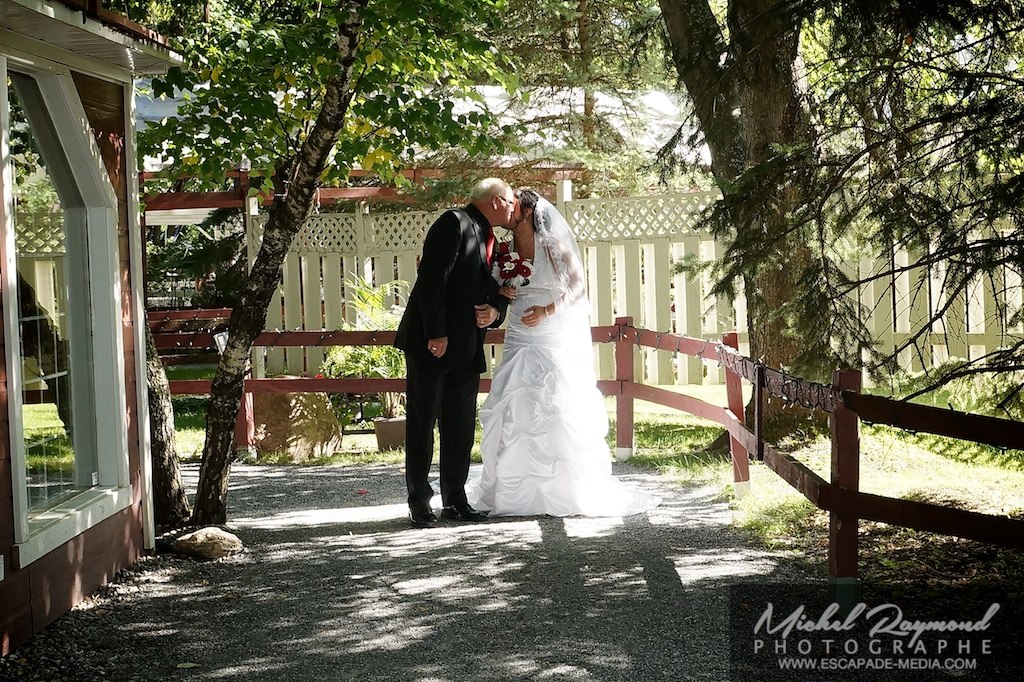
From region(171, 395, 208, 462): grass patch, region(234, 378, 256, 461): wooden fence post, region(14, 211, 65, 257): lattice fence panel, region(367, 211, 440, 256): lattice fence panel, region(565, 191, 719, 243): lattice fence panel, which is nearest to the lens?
region(14, 211, 65, 257): lattice fence panel

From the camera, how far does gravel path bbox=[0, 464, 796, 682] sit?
4562mm

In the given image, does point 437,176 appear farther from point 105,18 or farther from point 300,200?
point 105,18

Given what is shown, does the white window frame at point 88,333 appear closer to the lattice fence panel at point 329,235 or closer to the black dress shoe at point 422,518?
the black dress shoe at point 422,518

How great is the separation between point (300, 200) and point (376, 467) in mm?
3492

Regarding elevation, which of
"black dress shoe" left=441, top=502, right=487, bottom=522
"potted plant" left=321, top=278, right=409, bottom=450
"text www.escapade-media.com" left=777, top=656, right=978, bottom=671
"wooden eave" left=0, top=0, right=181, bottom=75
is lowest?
"text www.escapade-media.com" left=777, top=656, right=978, bottom=671

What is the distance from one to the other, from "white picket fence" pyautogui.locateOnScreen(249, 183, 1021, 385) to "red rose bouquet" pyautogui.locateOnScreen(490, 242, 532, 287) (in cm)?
424

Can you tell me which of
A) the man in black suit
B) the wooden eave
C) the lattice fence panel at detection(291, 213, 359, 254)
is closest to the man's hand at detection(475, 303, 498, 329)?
the man in black suit

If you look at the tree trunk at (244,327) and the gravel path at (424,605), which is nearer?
the gravel path at (424,605)

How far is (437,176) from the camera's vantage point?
14070mm

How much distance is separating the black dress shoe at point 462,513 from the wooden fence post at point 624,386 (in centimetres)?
259

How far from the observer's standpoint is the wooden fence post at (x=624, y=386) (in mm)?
9758

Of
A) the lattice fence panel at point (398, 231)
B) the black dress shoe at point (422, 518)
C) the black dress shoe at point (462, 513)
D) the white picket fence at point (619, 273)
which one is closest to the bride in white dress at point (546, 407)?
the black dress shoe at point (462, 513)

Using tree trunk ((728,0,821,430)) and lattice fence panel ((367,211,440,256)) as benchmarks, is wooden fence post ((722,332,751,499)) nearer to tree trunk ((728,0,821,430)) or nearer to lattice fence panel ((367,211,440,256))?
tree trunk ((728,0,821,430))
